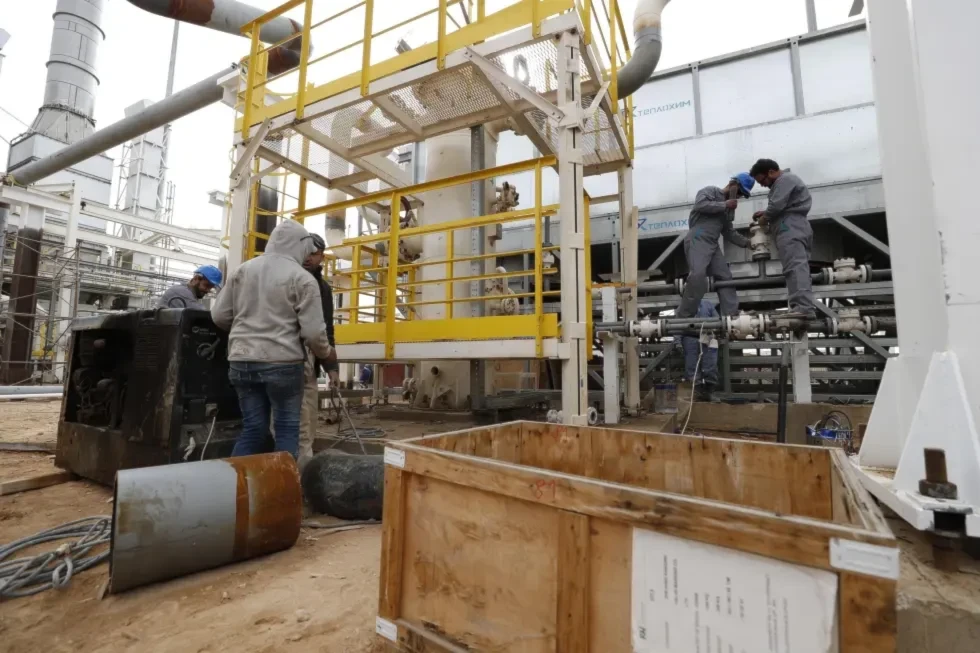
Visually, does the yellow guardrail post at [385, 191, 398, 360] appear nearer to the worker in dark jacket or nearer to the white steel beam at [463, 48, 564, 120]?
the worker in dark jacket

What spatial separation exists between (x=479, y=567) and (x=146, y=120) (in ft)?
42.7

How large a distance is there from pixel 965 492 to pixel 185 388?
4004 mm

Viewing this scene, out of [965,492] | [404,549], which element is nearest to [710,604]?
[965,492]

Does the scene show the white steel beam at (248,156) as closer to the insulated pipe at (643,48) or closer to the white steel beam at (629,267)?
the white steel beam at (629,267)

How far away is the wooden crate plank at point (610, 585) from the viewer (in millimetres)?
1229

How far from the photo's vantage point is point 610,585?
4.12ft

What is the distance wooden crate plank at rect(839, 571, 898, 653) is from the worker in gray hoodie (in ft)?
9.46

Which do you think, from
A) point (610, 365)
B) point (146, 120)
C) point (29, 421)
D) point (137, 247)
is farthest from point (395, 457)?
point (137, 247)

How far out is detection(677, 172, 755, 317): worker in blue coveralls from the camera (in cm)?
554

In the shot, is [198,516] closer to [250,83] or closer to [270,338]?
[270,338]

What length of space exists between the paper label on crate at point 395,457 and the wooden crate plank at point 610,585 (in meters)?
0.76

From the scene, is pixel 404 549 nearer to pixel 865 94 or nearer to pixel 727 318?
pixel 727 318

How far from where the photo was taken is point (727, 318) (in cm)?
461

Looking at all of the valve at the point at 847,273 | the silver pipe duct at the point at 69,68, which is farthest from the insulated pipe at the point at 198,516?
the silver pipe duct at the point at 69,68
